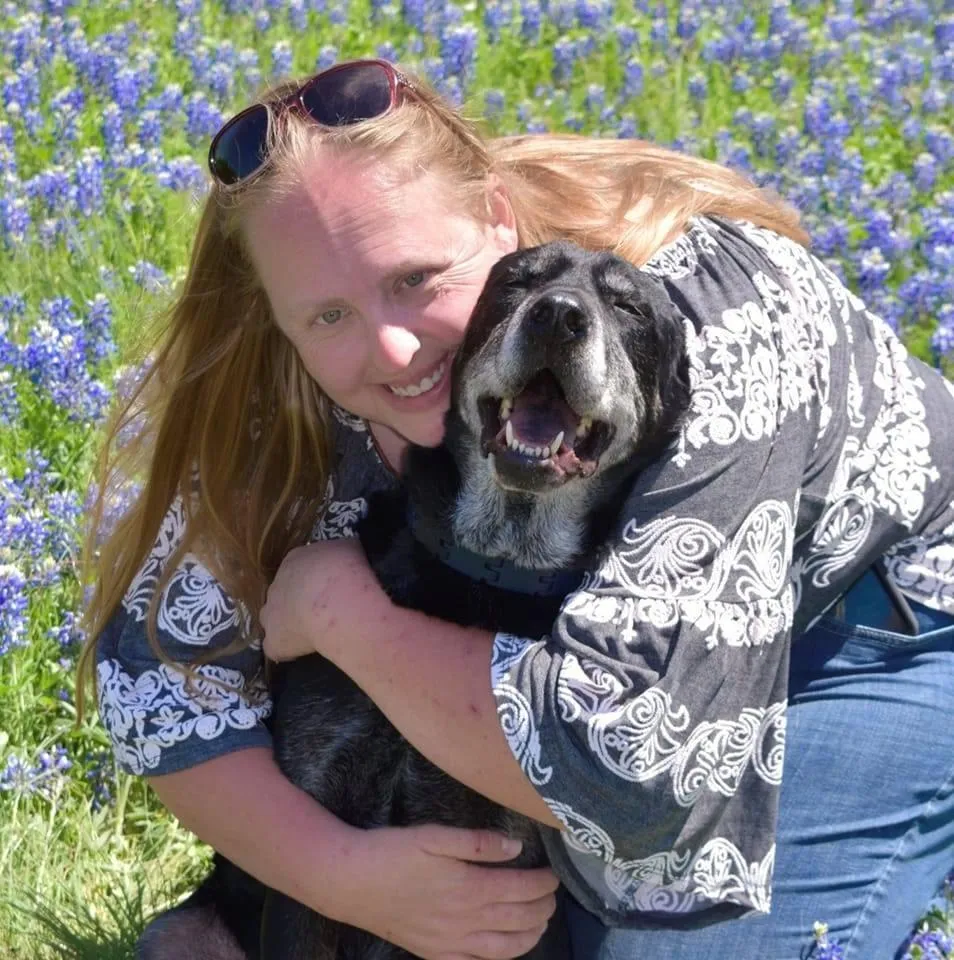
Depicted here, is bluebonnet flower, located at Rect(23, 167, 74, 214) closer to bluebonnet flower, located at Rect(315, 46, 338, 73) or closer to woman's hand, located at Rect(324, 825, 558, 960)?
bluebonnet flower, located at Rect(315, 46, 338, 73)

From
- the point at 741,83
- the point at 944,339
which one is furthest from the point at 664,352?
the point at 741,83

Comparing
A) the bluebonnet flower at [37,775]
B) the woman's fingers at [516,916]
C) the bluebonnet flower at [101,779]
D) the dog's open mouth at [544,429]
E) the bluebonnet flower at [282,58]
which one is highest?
the dog's open mouth at [544,429]

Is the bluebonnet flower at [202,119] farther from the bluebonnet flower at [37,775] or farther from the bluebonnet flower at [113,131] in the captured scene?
the bluebonnet flower at [37,775]

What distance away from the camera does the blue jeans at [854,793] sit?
3215 mm

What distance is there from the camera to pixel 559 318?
2.90 meters

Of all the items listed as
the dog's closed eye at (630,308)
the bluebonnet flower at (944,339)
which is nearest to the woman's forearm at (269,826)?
the dog's closed eye at (630,308)

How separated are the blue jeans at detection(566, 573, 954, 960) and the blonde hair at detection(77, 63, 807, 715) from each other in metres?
0.85

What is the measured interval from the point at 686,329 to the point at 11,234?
300cm

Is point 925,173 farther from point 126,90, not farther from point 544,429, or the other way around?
point 544,429

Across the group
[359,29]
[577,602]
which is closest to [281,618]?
[577,602]

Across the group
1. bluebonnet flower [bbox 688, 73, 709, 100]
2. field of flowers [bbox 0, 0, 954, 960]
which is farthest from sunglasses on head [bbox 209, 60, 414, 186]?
bluebonnet flower [bbox 688, 73, 709, 100]

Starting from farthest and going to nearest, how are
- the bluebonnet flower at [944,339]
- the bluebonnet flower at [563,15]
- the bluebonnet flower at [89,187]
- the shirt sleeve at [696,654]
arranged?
1. the bluebonnet flower at [563,15]
2. the bluebonnet flower at [89,187]
3. the bluebonnet flower at [944,339]
4. the shirt sleeve at [696,654]

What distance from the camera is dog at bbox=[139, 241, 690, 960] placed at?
116 inches

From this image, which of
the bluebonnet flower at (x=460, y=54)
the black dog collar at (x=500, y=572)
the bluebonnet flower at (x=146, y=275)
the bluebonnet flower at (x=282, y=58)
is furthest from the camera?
the bluebonnet flower at (x=460, y=54)
